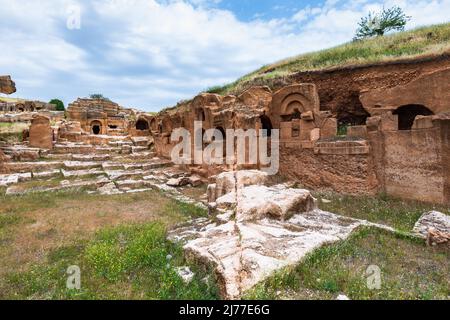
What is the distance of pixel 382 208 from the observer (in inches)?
265

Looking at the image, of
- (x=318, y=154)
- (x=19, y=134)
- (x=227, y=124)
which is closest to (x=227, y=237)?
(x=318, y=154)

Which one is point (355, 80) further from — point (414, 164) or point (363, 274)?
point (363, 274)

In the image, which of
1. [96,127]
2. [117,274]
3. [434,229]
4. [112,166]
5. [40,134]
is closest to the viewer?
[117,274]

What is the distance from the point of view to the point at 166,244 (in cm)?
477

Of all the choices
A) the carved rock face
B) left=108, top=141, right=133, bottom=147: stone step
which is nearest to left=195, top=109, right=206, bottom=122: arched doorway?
left=108, top=141, right=133, bottom=147: stone step

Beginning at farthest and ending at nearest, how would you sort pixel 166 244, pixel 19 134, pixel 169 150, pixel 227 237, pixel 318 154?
1. pixel 19 134
2. pixel 169 150
3. pixel 318 154
4. pixel 166 244
5. pixel 227 237

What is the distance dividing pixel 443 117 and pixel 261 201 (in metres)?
5.25

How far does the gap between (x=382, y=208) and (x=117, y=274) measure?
663cm

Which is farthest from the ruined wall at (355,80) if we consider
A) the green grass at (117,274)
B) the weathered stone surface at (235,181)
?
the green grass at (117,274)

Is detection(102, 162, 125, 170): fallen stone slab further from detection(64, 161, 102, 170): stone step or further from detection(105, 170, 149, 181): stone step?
detection(105, 170, 149, 181): stone step

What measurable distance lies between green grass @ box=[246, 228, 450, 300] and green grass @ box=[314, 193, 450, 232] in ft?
4.69

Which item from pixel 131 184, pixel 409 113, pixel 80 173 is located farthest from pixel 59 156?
pixel 409 113

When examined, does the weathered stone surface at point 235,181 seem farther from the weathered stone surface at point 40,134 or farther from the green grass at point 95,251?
the weathered stone surface at point 40,134
